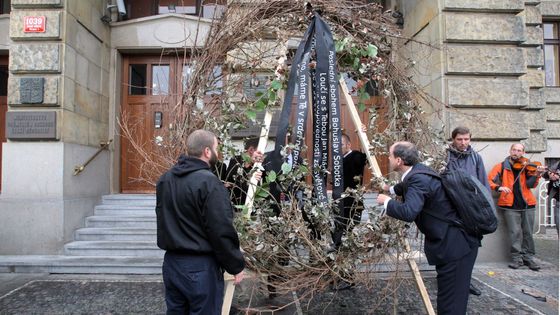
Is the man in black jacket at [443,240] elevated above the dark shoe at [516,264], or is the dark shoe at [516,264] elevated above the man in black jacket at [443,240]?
Answer: the man in black jacket at [443,240]

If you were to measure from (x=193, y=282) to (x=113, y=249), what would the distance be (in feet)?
13.9

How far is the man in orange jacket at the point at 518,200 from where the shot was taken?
6.03 meters

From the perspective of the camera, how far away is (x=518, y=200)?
19.9 ft

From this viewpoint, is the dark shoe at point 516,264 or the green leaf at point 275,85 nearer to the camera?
the green leaf at point 275,85

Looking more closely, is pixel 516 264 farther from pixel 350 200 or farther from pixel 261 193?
pixel 261 193

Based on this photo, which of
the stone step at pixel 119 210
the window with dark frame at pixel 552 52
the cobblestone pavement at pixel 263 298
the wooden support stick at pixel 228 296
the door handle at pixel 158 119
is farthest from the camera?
the window with dark frame at pixel 552 52

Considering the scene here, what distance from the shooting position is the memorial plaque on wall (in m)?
6.26

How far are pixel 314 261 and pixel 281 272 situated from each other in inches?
12.0

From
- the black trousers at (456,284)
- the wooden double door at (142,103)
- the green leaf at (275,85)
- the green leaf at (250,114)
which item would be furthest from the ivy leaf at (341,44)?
the wooden double door at (142,103)

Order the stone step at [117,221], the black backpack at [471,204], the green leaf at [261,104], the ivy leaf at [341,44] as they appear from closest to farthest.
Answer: the black backpack at [471,204] → the green leaf at [261,104] → the ivy leaf at [341,44] → the stone step at [117,221]

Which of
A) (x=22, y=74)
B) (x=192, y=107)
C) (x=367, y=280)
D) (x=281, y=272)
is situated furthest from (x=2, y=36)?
(x=367, y=280)

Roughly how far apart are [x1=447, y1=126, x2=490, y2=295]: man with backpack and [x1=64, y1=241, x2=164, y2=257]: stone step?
4354mm

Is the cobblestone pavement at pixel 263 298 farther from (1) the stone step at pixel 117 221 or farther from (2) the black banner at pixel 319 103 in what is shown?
(2) the black banner at pixel 319 103

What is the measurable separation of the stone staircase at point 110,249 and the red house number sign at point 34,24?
2987 mm
